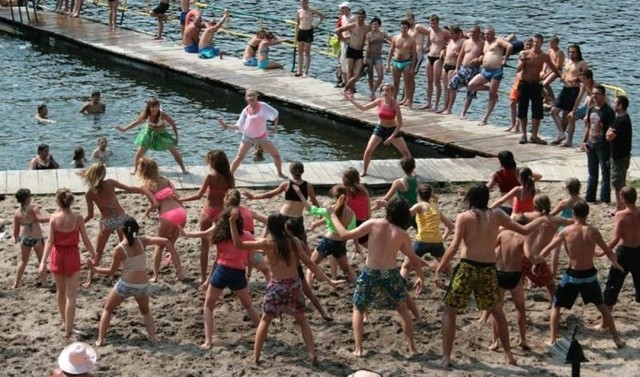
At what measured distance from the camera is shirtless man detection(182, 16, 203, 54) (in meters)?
28.0

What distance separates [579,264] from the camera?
38.5ft

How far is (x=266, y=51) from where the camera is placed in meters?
26.7

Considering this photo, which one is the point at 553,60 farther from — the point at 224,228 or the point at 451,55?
A: the point at 224,228

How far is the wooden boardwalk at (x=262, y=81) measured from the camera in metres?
20.4

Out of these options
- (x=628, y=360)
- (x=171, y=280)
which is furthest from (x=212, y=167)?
(x=628, y=360)

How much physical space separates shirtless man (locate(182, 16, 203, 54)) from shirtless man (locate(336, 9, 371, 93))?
18.2 feet

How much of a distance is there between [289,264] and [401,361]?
57.0 inches

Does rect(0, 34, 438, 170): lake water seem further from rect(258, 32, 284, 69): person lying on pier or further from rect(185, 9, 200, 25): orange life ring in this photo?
rect(185, 9, 200, 25): orange life ring

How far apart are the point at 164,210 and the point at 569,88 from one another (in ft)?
28.6

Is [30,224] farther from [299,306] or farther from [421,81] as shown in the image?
[421,81]

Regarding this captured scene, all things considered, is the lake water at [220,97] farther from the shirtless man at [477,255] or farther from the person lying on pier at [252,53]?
the shirtless man at [477,255]

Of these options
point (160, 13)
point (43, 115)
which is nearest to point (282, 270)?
point (43, 115)

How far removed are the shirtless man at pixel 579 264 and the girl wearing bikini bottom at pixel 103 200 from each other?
14.3ft

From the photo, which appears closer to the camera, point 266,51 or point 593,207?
point 593,207
